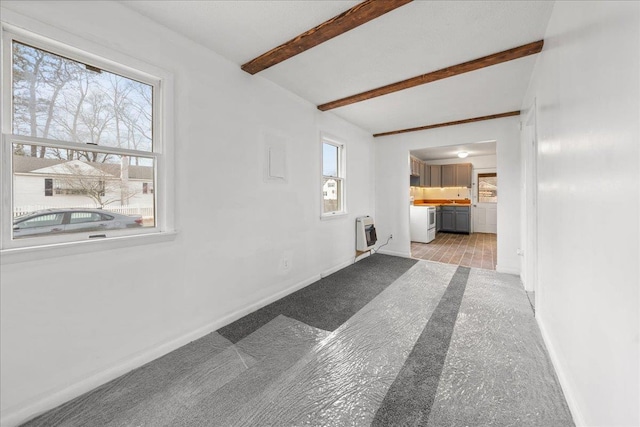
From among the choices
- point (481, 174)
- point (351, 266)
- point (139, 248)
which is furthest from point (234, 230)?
point (481, 174)

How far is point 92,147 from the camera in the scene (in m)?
1.67

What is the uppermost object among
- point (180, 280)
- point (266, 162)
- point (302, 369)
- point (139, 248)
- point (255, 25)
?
point (255, 25)

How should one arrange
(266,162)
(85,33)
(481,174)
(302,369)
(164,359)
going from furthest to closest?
(481,174), (266,162), (164,359), (302,369), (85,33)

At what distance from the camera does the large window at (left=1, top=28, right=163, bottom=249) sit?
143cm

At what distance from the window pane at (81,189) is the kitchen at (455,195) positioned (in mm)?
5994

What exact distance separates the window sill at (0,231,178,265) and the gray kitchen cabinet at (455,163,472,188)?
796 centimetres

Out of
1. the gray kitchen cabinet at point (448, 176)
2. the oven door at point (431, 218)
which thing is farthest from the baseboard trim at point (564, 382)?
the gray kitchen cabinet at point (448, 176)

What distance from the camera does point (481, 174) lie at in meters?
7.87

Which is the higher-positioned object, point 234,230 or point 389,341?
point 234,230

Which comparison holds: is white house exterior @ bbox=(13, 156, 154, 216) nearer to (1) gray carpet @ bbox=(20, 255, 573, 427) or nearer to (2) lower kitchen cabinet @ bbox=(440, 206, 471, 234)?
(1) gray carpet @ bbox=(20, 255, 573, 427)

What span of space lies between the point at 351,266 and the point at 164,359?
3026mm

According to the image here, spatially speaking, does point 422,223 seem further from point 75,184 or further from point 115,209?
point 75,184

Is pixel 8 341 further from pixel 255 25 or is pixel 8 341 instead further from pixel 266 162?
pixel 255 25


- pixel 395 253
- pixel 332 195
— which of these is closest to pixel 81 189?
pixel 332 195
